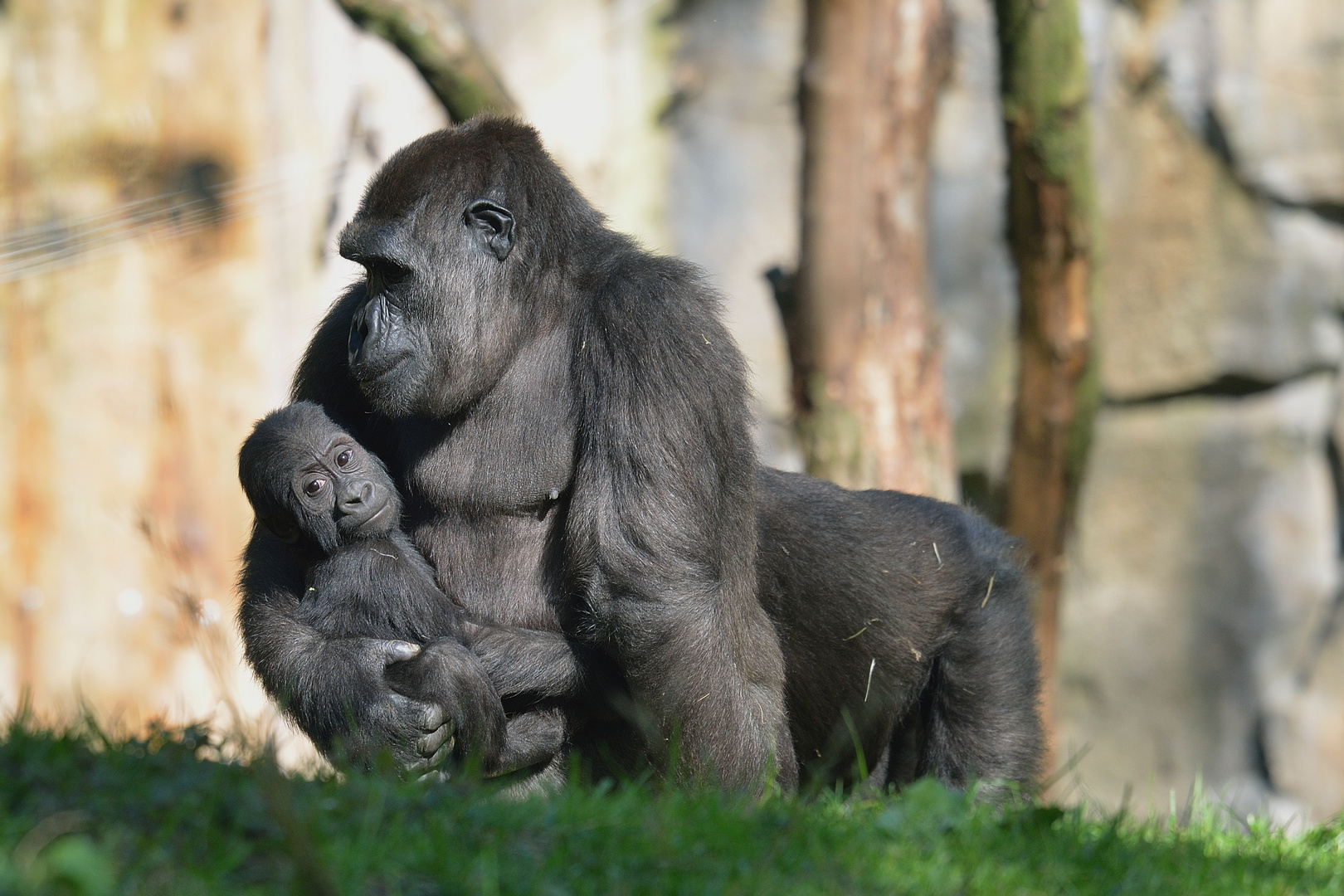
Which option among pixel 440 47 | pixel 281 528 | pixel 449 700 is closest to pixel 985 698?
pixel 449 700

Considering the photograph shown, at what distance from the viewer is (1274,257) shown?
8.94m

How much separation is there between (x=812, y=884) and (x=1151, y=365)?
7.80m

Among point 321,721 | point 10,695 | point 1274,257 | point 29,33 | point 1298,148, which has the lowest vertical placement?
point 10,695

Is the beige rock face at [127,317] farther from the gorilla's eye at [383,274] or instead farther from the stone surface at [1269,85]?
the stone surface at [1269,85]

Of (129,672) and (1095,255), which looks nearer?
(1095,255)

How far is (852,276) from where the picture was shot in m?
6.52

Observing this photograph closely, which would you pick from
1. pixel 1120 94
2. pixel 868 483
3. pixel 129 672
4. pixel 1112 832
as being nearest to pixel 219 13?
pixel 129 672

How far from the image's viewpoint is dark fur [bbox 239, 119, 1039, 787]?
3557mm

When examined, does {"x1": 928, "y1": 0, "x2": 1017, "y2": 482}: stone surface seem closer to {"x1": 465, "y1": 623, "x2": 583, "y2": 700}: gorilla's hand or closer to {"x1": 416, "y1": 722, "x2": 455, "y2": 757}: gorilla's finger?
{"x1": 465, "y1": 623, "x2": 583, "y2": 700}: gorilla's hand

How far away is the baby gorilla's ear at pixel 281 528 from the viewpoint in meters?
4.02

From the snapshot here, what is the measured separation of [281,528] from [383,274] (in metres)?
0.89

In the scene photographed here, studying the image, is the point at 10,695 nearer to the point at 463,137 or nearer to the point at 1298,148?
the point at 463,137

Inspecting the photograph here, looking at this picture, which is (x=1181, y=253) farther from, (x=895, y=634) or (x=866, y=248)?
(x=895, y=634)

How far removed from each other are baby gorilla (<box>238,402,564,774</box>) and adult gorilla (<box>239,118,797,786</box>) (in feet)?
0.11
